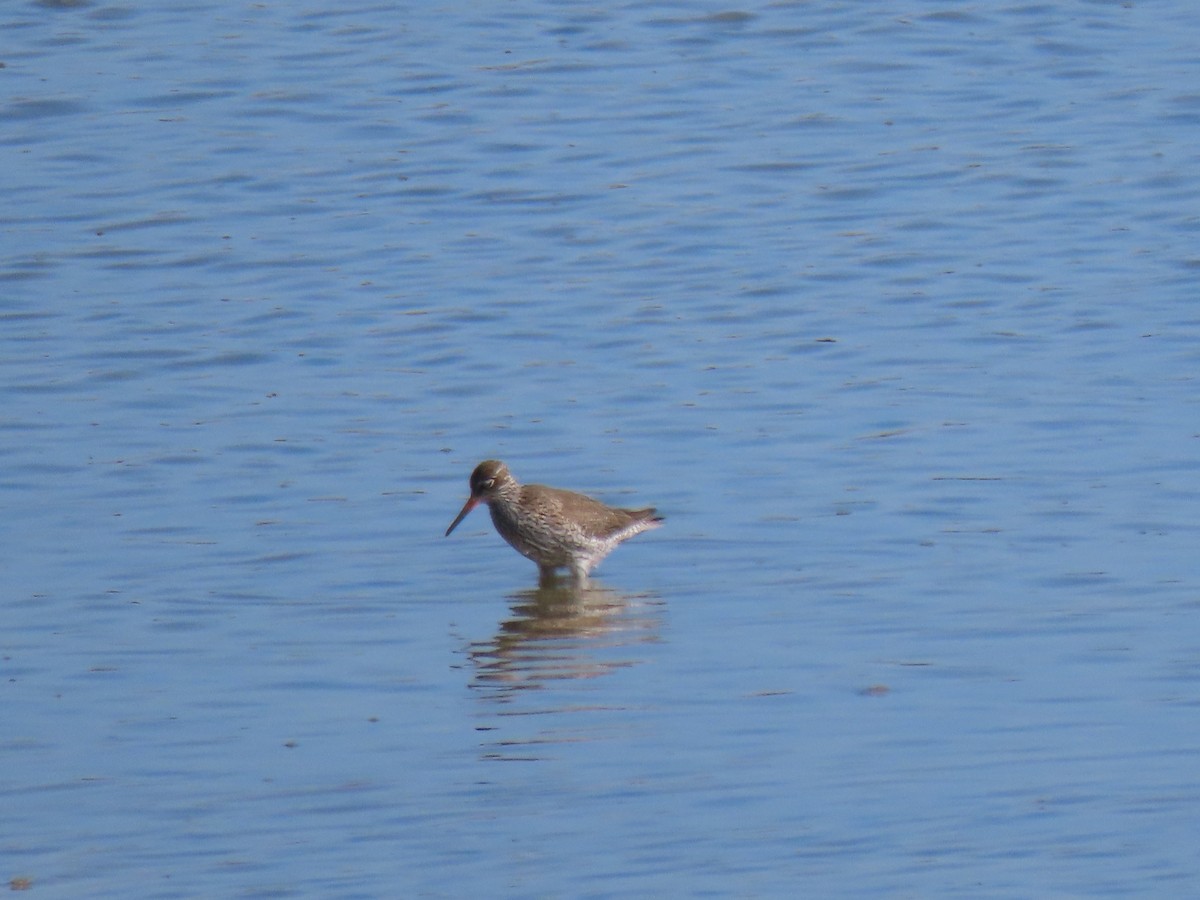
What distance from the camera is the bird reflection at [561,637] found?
1017 centimetres

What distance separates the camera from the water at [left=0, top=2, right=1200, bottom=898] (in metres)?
8.31

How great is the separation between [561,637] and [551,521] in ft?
3.84

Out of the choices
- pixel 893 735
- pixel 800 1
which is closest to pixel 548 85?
pixel 800 1

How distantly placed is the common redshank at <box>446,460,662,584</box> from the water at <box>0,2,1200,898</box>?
179 mm

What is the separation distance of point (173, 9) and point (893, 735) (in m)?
18.4

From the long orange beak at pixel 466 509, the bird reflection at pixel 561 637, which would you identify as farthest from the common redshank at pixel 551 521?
the bird reflection at pixel 561 637

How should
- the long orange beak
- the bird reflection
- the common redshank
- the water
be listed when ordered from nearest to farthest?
1. the water
2. the bird reflection
3. the common redshank
4. the long orange beak

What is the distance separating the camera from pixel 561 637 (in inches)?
431

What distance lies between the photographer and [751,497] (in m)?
12.5

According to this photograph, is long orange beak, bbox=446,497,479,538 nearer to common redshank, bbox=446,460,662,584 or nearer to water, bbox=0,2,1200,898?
common redshank, bbox=446,460,662,584

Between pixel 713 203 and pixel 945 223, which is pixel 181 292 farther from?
pixel 945 223


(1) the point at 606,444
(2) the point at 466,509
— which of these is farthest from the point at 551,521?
(1) the point at 606,444

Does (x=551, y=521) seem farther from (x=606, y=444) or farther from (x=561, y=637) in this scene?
(x=606, y=444)

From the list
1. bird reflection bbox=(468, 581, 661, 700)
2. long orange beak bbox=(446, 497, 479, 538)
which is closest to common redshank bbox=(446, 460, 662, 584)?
long orange beak bbox=(446, 497, 479, 538)
